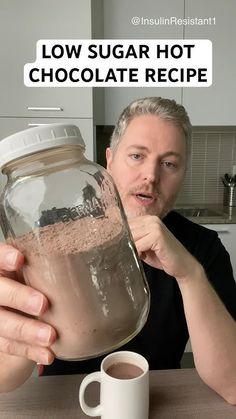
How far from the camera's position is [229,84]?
2.07m

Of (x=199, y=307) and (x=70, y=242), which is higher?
(x=70, y=242)

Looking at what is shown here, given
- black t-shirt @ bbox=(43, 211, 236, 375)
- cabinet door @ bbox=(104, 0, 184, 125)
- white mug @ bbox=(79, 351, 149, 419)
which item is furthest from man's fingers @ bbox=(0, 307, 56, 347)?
cabinet door @ bbox=(104, 0, 184, 125)

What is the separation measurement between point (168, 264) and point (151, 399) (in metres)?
0.23

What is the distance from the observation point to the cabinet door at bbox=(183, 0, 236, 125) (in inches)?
78.3

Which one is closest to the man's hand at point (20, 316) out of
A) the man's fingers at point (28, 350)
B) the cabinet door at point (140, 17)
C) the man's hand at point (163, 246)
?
the man's fingers at point (28, 350)

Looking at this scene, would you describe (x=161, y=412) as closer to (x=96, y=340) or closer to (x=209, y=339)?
(x=209, y=339)

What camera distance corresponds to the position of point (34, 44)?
1.77 m

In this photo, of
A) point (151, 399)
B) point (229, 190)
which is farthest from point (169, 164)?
point (229, 190)

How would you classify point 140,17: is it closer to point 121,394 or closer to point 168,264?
point 168,264

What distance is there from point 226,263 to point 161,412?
0.44m

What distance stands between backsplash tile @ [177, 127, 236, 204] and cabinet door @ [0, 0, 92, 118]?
0.94 metres

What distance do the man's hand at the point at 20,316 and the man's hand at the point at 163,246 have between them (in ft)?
0.72

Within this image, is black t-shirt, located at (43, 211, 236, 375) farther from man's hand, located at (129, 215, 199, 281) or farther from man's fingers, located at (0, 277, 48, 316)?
man's fingers, located at (0, 277, 48, 316)

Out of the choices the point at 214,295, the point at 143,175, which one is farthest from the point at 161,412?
the point at 143,175
